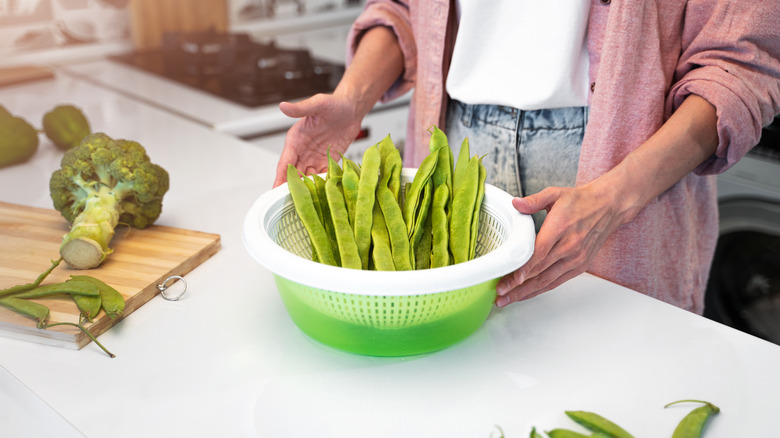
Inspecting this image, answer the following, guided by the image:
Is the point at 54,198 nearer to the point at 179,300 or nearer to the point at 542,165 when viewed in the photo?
the point at 179,300

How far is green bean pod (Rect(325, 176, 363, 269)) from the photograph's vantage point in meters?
0.85

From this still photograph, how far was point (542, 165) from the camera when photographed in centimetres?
119

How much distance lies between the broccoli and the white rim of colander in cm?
36

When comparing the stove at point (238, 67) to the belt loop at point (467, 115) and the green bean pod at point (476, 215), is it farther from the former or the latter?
the green bean pod at point (476, 215)

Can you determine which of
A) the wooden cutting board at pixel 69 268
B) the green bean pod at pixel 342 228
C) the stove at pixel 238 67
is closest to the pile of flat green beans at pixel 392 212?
the green bean pod at pixel 342 228

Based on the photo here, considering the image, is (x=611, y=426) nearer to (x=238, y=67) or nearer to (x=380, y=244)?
(x=380, y=244)

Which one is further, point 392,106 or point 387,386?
point 392,106

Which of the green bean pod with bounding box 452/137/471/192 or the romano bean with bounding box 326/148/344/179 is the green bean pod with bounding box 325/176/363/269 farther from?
the green bean pod with bounding box 452/137/471/192

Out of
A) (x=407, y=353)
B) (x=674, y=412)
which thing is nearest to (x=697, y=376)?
(x=674, y=412)

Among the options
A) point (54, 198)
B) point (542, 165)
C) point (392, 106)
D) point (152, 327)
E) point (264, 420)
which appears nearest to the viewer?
point (264, 420)

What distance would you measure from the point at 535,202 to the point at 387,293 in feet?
0.82

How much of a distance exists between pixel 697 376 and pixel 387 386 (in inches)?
14.6

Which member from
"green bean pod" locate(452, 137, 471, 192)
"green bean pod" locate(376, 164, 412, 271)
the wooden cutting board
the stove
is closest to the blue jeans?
"green bean pod" locate(452, 137, 471, 192)

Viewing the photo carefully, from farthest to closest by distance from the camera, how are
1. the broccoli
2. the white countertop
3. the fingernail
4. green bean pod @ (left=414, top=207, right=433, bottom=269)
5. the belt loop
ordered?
the white countertop
the belt loop
the broccoli
green bean pod @ (left=414, top=207, right=433, bottom=269)
the fingernail
